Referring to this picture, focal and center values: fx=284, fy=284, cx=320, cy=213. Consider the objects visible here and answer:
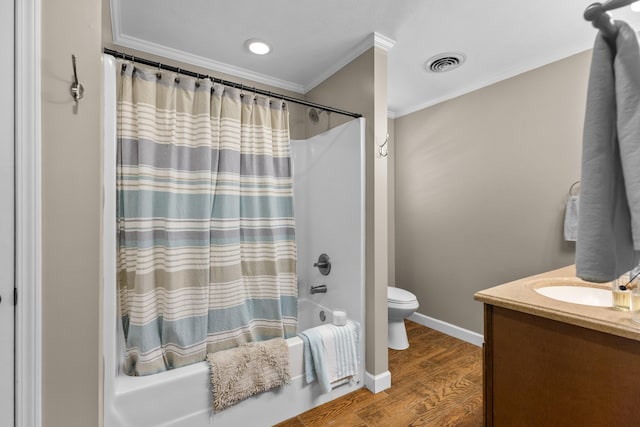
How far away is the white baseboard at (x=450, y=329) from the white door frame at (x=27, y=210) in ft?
9.36

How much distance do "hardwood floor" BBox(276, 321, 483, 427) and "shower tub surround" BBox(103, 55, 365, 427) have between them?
0.11 metres

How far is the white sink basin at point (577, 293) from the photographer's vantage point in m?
1.32

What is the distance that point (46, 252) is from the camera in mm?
967

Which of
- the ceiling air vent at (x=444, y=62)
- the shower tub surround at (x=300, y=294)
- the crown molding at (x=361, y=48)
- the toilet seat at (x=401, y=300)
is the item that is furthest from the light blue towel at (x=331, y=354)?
the ceiling air vent at (x=444, y=62)

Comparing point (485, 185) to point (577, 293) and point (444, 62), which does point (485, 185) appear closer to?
point (444, 62)

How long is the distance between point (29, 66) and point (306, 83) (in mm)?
1999

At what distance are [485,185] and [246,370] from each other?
2.35 metres

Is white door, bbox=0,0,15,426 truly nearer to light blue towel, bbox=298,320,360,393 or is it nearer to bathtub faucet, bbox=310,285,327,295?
light blue towel, bbox=298,320,360,393

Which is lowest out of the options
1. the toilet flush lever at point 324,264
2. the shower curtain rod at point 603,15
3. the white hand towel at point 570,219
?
the toilet flush lever at point 324,264

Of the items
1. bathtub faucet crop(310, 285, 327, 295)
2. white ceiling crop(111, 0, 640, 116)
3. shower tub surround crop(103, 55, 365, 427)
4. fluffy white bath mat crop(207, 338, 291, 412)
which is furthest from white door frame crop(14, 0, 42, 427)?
bathtub faucet crop(310, 285, 327, 295)

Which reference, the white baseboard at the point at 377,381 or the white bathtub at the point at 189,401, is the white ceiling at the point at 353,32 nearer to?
the white bathtub at the point at 189,401

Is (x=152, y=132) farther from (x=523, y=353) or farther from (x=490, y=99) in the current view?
(x=490, y=99)

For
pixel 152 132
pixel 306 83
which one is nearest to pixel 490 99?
pixel 306 83

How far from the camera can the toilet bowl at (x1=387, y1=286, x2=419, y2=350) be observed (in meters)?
2.43
